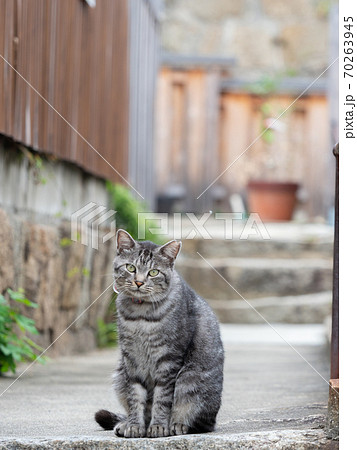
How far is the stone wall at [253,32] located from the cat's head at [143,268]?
13276 millimetres

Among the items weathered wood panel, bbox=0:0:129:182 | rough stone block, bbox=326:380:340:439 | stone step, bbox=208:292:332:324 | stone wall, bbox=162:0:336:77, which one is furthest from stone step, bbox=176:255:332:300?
stone wall, bbox=162:0:336:77

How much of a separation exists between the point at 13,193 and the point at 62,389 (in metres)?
1.27

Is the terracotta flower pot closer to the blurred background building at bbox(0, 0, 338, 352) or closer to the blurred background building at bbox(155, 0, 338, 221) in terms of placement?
the blurred background building at bbox(0, 0, 338, 352)

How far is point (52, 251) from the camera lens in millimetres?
5328

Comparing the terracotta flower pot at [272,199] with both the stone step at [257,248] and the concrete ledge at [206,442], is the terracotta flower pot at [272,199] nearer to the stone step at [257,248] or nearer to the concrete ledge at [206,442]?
the stone step at [257,248]

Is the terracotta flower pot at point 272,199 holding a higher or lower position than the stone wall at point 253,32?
lower

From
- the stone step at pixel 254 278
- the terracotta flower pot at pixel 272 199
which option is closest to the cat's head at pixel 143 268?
the stone step at pixel 254 278

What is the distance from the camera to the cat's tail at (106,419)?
9.50 ft

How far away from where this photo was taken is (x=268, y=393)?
3.83 m

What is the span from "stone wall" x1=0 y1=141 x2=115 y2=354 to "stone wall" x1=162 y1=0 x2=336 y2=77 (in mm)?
9862

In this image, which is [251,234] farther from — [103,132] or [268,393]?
[268,393]

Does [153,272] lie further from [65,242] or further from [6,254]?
[65,242]

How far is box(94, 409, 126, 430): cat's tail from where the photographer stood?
2.89 m

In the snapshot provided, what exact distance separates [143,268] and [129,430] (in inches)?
23.4
